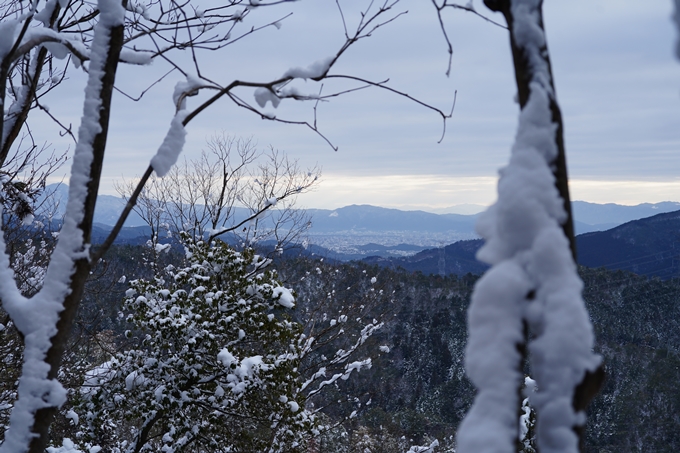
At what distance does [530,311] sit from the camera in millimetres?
716

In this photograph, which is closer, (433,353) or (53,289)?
(53,289)

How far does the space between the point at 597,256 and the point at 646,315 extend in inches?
1571

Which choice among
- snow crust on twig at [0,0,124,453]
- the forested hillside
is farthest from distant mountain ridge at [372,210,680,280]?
snow crust on twig at [0,0,124,453]

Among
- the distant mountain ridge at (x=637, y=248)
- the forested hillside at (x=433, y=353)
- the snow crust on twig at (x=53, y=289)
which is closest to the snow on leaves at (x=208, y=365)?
the snow crust on twig at (x=53, y=289)

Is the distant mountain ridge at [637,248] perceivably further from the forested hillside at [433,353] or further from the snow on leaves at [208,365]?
the snow on leaves at [208,365]

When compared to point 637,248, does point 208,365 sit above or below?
above

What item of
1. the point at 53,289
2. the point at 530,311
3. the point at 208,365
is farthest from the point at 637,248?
the point at 530,311

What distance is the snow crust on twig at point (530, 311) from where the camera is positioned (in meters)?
0.69

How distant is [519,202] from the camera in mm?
763

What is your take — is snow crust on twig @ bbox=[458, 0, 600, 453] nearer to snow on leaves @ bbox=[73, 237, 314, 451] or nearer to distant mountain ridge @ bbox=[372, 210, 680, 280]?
snow on leaves @ bbox=[73, 237, 314, 451]

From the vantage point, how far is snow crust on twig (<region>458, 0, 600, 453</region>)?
0.69 metres

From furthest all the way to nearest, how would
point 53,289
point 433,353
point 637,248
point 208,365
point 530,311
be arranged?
1. point 637,248
2. point 433,353
3. point 208,365
4. point 53,289
5. point 530,311

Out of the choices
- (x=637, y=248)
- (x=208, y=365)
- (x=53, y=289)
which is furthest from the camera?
(x=637, y=248)

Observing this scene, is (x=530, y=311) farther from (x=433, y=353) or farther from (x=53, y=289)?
(x=433, y=353)
